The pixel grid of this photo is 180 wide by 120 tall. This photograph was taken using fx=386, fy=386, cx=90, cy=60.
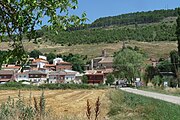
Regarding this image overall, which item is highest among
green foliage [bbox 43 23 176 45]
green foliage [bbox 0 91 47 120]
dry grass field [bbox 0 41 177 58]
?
green foliage [bbox 43 23 176 45]

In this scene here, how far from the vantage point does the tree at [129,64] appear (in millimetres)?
91900

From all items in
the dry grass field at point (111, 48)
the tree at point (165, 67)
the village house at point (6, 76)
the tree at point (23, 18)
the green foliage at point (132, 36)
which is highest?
the green foliage at point (132, 36)

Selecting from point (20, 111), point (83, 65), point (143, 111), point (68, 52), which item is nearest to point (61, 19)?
point (20, 111)

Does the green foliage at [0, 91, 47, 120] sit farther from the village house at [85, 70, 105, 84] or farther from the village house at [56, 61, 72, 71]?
the village house at [56, 61, 72, 71]

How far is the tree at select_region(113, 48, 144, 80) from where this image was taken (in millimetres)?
91900

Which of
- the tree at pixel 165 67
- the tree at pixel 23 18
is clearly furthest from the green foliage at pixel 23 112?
the tree at pixel 165 67

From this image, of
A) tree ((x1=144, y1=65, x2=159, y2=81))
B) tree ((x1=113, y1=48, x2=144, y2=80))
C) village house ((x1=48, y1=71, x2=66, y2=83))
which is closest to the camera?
tree ((x1=113, y1=48, x2=144, y2=80))

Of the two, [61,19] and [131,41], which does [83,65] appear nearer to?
[131,41]

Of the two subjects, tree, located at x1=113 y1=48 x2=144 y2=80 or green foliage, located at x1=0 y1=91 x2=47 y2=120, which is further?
tree, located at x1=113 y1=48 x2=144 y2=80

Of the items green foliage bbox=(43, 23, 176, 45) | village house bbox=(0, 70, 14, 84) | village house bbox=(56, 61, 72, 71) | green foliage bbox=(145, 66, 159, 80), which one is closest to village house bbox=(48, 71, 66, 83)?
village house bbox=(56, 61, 72, 71)

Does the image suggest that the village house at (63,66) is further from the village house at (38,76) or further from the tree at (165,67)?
the tree at (165,67)

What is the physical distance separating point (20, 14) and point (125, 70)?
8836cm

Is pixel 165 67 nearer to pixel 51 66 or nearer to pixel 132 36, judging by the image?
pixel 51 66

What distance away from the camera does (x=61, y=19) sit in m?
5.97
